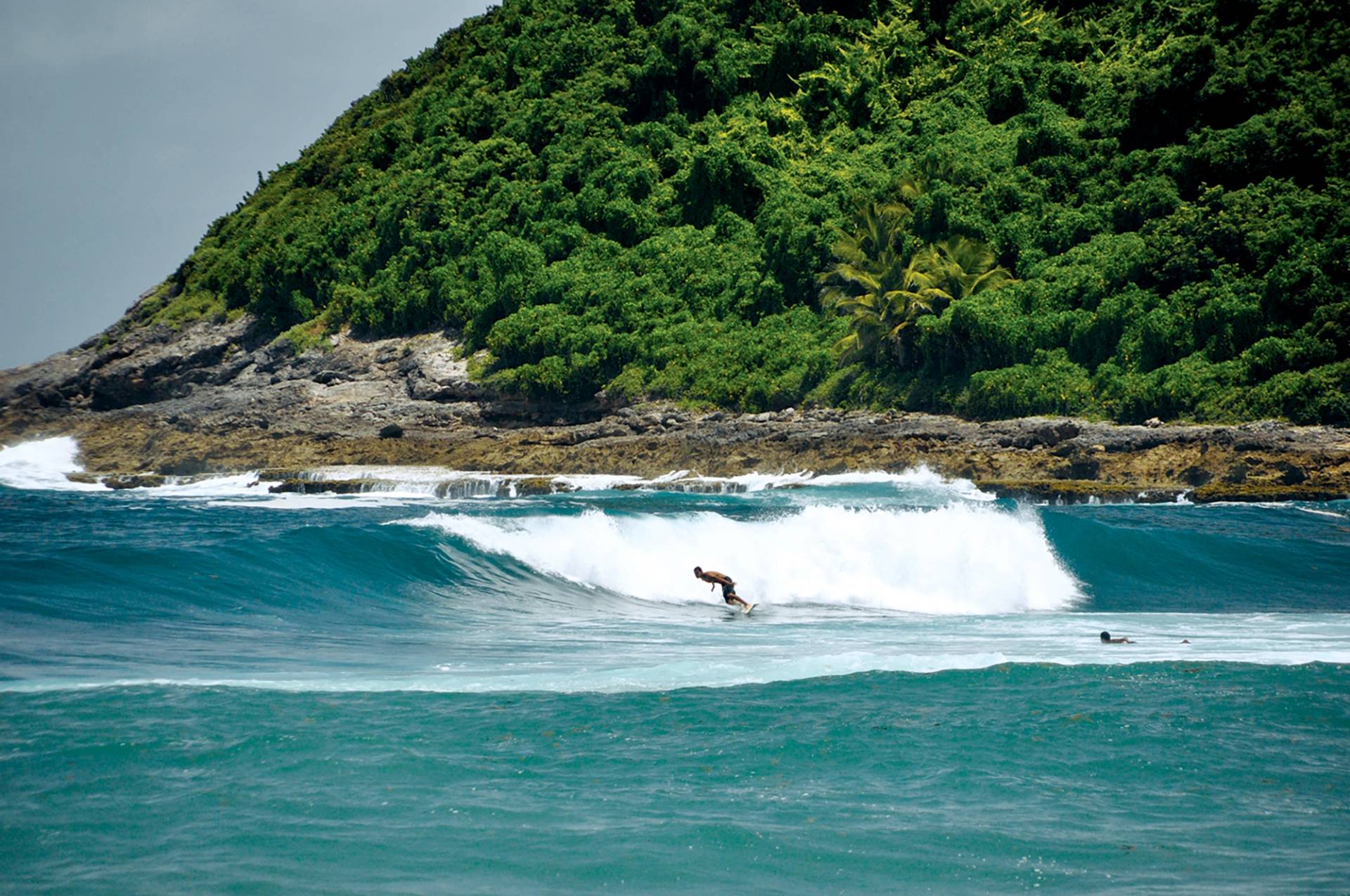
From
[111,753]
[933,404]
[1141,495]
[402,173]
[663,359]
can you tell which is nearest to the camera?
[111,753]

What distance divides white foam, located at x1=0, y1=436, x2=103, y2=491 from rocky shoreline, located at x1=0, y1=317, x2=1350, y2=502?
2.05 feet

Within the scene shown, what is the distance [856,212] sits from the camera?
46000 millimetres

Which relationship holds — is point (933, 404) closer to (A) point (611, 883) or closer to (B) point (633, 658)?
(B) point (633, 658)

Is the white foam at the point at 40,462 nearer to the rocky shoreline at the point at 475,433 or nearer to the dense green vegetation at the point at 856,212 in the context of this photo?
the rocky shoreline at the point at 475,433

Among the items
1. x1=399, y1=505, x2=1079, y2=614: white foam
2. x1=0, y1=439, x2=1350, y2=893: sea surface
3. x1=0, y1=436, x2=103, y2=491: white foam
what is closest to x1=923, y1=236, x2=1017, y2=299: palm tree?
x1=399, y1=505, x2=1079, y2=614: white foam

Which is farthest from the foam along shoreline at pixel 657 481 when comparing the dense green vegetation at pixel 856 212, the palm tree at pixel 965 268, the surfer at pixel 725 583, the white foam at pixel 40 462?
the surfer at pixel 725 583

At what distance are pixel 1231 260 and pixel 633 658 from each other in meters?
30.7

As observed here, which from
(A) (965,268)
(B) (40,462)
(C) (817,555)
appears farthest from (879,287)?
(B) (40,462)

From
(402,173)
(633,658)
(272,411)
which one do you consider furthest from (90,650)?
(402,173)

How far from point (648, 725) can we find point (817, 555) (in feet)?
37.5

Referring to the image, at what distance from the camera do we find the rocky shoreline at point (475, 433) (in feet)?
102

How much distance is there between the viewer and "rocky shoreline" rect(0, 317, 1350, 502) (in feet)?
102

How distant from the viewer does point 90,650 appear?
11.9 meters

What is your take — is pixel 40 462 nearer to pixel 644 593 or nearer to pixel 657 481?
pixel 657 481
